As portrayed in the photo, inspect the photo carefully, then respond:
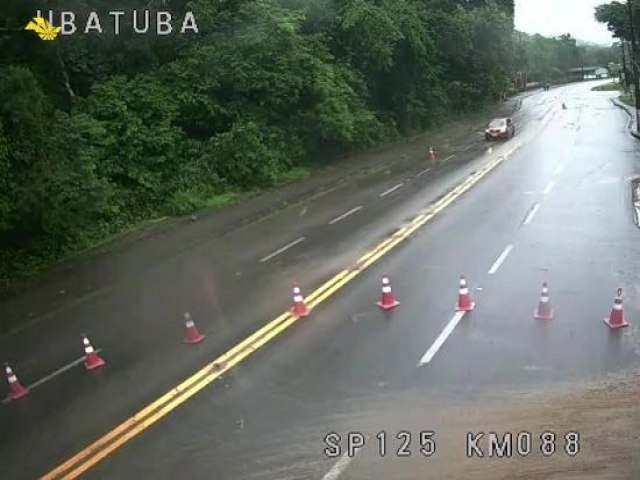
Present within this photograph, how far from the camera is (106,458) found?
24.7ft

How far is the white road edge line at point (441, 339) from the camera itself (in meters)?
9.41

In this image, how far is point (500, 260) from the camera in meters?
14.0

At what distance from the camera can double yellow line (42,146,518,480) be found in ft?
24.8

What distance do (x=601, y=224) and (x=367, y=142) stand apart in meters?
19.2

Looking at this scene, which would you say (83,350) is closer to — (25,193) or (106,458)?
(106,458)

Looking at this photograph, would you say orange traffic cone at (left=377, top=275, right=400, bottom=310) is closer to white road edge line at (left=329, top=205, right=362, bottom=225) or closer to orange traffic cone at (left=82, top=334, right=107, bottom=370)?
orange traffic cone at (left=82, top=334, right=107, bottom=370)

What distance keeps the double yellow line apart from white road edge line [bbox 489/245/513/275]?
2643 millimetres

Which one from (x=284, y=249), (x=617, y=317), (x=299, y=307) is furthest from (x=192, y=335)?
(x=617, y=317)

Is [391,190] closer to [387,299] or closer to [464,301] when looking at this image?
[387,299]

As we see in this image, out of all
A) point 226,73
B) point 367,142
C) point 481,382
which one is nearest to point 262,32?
point 226,73

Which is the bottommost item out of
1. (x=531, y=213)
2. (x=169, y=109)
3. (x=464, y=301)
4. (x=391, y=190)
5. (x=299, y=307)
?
(x=464, y=301)

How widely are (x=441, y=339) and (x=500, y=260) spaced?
180 inches

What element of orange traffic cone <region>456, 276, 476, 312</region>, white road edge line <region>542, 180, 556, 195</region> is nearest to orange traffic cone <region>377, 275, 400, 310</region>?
orange traffic cone <region>456, 276, 476, 312</region>

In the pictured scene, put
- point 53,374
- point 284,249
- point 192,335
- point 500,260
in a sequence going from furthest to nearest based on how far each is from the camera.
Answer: point 284,249
point 500,260
point 192,335
point 53,374
